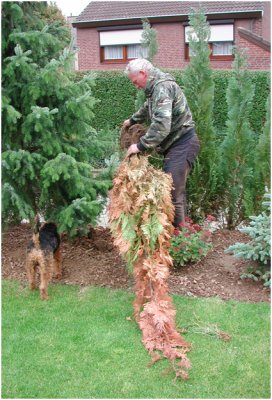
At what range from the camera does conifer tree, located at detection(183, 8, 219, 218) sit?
646cm

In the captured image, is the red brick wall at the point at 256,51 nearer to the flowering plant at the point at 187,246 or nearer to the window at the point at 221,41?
the window at the point at 221,41

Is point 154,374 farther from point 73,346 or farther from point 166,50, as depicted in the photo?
point 166,50

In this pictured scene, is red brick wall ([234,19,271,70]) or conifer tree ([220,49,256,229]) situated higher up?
red brick wall ([234,19,271,70])

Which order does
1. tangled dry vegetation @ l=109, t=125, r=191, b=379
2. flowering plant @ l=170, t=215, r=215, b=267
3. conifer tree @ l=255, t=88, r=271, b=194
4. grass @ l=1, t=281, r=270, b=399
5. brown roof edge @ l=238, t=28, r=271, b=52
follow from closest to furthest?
grass @ l=1, t=281, r=270, b=399 < tangled dry vegetation @ l=109, t=125, r=191, b=379 < flowering plant @ l=170, t=215, r=215, b=267 < conifer tree @ l=255, t=88, r=271, b=194 < brown roof edge @ l=238, t=28, r=271, b=52

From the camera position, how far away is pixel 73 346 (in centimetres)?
411

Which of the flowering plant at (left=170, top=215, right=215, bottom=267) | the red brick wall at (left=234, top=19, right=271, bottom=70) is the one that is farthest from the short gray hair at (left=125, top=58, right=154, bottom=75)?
the red brick wall at (left=234, top=19, right=271, bottom=70)

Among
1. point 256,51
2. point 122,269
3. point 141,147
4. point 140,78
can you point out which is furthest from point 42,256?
point 256,51

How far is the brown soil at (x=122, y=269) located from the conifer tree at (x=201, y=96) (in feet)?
2.97

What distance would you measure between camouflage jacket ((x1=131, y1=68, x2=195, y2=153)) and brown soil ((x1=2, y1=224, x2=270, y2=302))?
1502mm

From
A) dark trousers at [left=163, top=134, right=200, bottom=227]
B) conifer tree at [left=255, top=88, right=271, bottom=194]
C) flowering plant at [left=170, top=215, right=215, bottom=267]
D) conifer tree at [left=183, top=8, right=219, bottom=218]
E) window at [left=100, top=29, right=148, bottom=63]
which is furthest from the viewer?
window at [left=100, top=29, right=148, bottom=63]

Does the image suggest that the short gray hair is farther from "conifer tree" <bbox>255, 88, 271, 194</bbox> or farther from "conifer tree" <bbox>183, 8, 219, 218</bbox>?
"conifer tree" <bbox>255, 88, 271, 194</bbox>

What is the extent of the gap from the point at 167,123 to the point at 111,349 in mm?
2440

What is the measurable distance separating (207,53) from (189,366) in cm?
440

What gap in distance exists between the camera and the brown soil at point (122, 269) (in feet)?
16.8
